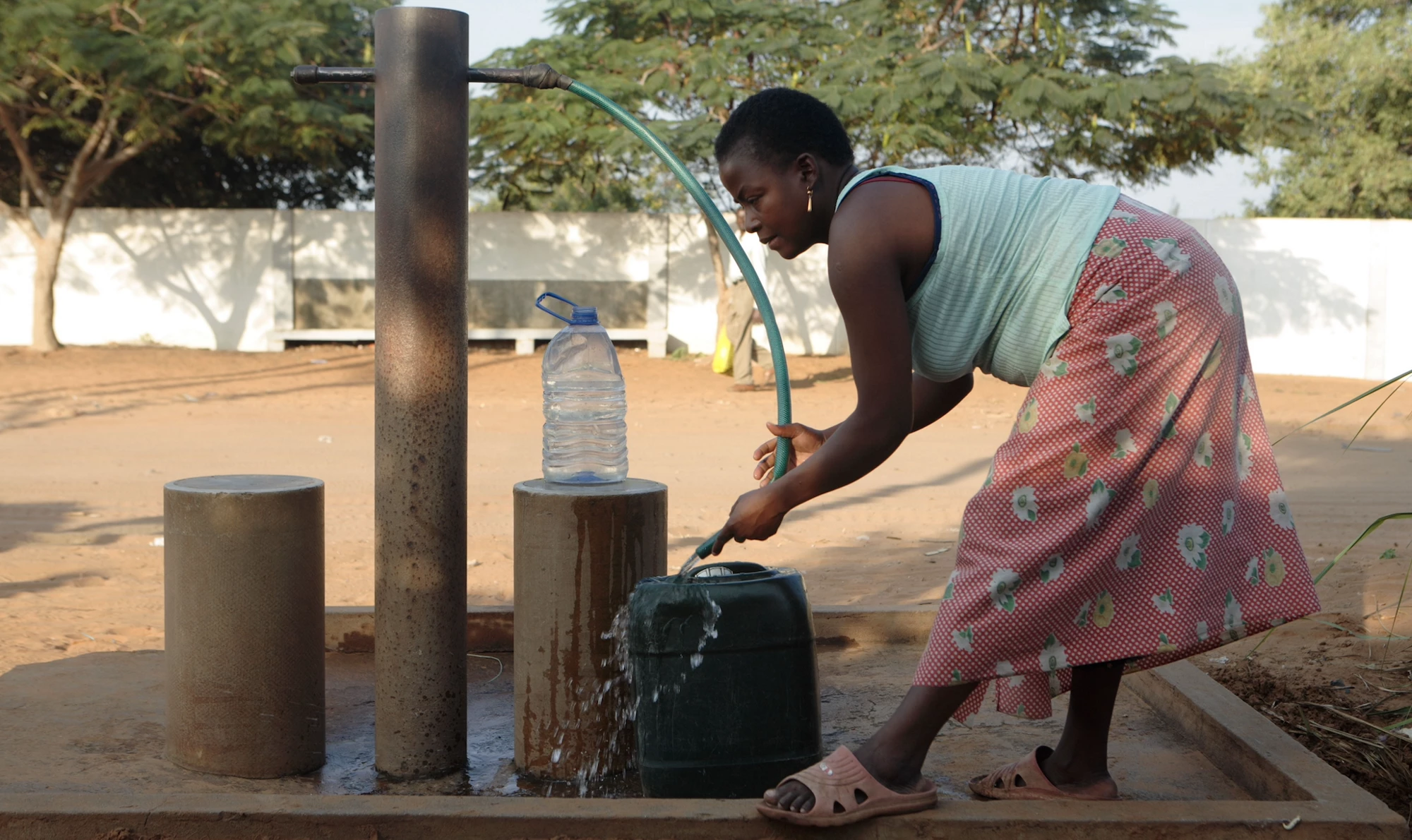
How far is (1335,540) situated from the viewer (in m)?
6.51

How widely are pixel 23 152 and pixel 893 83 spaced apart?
453 inches

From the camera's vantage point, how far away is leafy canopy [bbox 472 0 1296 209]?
16.2m

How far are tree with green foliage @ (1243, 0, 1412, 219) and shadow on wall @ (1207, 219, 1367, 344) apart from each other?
427 cm

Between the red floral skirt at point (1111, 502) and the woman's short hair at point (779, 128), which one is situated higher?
the woman's short hair at point (779, 128)

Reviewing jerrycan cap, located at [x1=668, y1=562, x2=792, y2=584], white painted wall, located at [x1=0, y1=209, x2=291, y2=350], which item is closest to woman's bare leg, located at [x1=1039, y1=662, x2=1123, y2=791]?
jerrycan cap, located at [x1=668, y1=562, x2=792, y2=584]

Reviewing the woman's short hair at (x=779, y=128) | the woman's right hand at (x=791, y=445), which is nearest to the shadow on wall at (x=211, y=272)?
the woman's right hand at (x=791, y=445)

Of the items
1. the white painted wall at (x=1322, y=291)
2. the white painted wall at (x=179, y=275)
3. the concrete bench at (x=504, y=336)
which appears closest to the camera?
the white painted wall at (x=1322, y=291)

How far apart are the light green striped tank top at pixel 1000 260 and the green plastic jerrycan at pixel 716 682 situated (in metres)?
0.69

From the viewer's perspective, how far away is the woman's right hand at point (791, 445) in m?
2.85

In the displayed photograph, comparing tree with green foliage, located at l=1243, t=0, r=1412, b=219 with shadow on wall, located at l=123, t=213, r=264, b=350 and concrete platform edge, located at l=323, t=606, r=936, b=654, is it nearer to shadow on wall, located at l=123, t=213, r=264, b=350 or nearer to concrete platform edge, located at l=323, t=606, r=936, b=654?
shadow on wall, located at l=123, t=213, r=264, b=350

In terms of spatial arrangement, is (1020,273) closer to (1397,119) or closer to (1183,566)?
(1183,566)

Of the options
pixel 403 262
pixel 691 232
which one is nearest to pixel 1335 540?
pixel 403 262

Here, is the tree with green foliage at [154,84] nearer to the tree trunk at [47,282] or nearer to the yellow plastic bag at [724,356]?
the tree trunk at [47,282]

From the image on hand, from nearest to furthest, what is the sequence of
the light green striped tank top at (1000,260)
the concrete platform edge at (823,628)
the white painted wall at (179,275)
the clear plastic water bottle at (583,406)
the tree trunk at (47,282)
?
1. the light green striped tank top at (1000,260)
2. the clear plastic water bottle at (583,406)
3. the concrete platform edge at (823,628)
4. the tree trunk at (47,282)
5. the white painted wall at (179,275)
